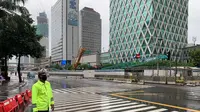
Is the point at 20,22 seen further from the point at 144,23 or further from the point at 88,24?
the point at 88,24

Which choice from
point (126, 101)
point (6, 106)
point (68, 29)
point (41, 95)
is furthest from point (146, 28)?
point (41, 95)

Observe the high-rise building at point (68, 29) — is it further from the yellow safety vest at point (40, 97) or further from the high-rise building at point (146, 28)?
the yellow safety vest at point (40, 97)

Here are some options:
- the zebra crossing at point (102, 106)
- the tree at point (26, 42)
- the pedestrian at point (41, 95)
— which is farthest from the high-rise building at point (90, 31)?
the pedestrian at point (41, 95)

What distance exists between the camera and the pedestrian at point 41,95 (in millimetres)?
5914

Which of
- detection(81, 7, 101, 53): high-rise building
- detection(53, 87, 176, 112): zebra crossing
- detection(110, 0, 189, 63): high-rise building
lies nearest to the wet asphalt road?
detection(53, 87, 176, 112): zebra crossing

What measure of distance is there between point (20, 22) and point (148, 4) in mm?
104909

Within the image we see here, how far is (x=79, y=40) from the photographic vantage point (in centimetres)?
18638

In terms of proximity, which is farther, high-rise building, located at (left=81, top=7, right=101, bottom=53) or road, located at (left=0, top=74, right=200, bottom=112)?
high-rise building, located at (left=81, top=7, right=101, bottom=53)

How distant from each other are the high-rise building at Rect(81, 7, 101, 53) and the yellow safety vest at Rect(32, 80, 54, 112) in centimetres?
17964

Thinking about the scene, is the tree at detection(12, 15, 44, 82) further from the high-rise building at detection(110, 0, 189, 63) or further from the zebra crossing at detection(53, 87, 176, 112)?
the high-rise building at detection(110, 0, 189, 63)

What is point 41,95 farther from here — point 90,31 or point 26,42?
point 90,31

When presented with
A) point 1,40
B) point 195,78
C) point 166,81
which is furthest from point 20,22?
point 195,78

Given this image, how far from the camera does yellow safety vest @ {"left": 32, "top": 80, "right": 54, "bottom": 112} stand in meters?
5.91

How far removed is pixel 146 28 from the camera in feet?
394
